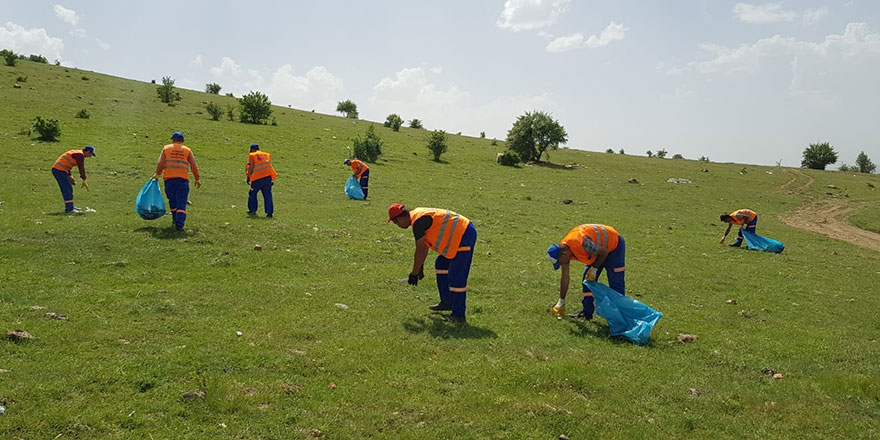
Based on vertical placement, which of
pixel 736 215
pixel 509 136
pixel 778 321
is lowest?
pixel 778 321

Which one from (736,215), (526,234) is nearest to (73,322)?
(526,234)

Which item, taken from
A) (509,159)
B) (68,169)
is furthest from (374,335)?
(509,159)

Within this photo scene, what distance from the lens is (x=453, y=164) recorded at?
4619 centimetres

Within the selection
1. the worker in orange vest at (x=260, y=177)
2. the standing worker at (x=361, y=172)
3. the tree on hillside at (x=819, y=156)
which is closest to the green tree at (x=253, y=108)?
the standing worker at (x=361, y=172)

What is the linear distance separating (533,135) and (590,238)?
46439 mm

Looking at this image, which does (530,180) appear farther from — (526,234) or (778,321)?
(778,321)

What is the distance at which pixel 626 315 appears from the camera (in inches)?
385

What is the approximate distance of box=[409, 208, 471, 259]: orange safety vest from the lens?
9445 mm

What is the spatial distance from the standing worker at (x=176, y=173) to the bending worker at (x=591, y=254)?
10.9 m

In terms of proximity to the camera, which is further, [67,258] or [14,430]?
[67,258]

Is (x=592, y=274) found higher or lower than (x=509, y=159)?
lower

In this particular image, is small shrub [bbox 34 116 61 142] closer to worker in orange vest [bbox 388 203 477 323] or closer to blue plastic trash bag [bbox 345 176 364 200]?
blue plastic trash bag [bbox 345 176 364 200]

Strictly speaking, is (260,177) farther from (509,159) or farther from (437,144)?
(509,159)

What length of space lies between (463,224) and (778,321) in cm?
789
